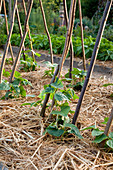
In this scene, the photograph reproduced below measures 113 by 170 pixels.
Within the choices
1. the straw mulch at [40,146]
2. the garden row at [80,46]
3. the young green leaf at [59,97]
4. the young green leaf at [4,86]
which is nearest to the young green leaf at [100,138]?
the straw mulch at [40,146]

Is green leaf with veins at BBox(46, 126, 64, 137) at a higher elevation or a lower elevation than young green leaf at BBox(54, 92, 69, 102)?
lower

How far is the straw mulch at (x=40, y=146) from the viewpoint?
3.82 ft

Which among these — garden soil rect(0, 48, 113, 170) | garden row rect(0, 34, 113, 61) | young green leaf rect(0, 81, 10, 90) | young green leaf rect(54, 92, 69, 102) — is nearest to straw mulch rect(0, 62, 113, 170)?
garden soil rect(0, 48, 113, 170)

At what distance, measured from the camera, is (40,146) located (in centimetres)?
131

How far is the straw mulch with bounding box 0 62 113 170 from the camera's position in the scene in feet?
3.82

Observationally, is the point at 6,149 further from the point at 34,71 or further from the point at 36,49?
the point at 36,49

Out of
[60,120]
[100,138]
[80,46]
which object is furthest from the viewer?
[80,46]

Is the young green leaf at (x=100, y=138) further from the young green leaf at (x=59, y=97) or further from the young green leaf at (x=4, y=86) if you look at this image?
the young green leaf at (x=4, y=86)

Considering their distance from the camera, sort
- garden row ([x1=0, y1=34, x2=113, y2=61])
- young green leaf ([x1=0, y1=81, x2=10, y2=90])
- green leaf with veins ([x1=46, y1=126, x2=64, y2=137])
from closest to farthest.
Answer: green leaf with veins ([x1=46, y1=126, x2=64, y2=137]) → young green leaf ([x1=0, y1=81, x2=10, y2=90]) → garden row ([x1=0, y1=34, x2=113, y2=61])

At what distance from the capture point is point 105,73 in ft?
13.6

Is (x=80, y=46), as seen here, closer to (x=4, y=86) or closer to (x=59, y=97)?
(x=4, y=86)

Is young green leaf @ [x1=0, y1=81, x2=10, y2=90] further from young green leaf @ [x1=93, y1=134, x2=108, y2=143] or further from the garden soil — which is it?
young green leaf @ [x1=93, y1=134, x2=108, y2=143]

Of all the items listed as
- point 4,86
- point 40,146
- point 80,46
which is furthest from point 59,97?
point 80,46

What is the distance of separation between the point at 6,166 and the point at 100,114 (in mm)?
985
